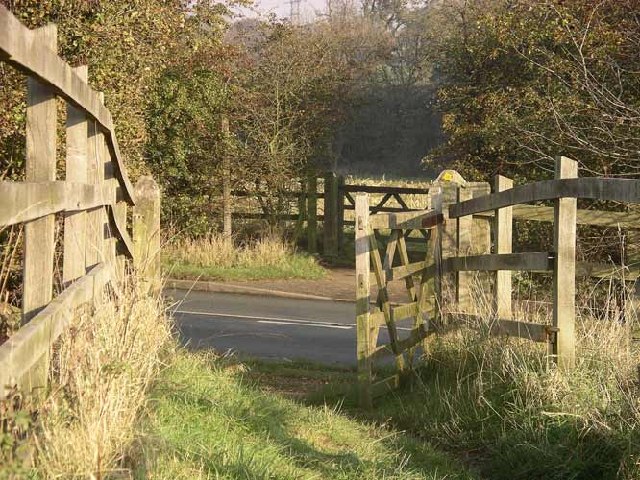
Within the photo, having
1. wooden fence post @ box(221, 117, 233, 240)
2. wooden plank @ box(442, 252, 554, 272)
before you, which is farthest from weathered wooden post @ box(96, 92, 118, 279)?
wooden fence post @ box(221, 117, 233, 240)

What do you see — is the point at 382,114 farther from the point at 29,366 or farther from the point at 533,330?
the point at 29,366

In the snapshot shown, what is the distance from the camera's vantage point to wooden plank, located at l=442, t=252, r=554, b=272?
730 cm

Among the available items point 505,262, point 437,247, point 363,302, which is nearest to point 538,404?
point 505,262

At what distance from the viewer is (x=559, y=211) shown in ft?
23.2

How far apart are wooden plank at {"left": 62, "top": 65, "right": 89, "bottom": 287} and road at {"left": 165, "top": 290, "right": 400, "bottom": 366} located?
183 inches

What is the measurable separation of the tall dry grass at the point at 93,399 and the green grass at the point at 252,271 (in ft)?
47.0

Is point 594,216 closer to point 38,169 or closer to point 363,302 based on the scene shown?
point 363,302

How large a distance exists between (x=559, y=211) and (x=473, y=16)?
50.3 ft

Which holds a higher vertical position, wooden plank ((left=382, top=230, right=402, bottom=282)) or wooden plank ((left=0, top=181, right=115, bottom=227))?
wooden plank ((left=0, top=181, right=115, bottom=227))

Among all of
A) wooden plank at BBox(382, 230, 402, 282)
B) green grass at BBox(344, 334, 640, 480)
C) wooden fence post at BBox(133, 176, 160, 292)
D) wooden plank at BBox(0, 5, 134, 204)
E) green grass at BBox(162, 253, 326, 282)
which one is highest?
wooden plank at BBox(0, 5, 134, 204)

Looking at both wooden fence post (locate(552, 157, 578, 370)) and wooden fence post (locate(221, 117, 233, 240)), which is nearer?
wooden fence post (locate(552, 157, 578, 370))

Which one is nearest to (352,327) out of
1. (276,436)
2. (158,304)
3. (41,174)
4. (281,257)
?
(281,257)

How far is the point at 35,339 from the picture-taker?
12.2 ft

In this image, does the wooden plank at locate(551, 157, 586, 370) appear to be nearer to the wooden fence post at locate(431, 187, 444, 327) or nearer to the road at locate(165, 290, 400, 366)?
the wooden fence post at locate(431, 187, 444, 327)
